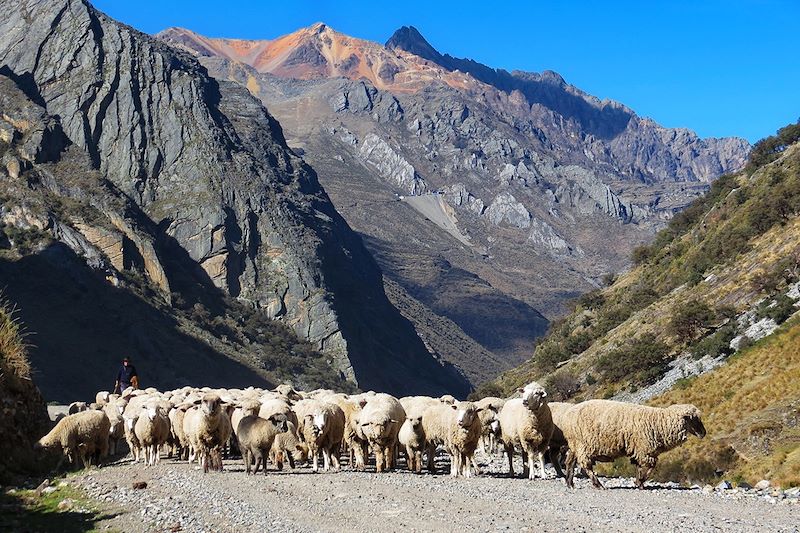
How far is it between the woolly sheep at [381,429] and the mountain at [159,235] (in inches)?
2594

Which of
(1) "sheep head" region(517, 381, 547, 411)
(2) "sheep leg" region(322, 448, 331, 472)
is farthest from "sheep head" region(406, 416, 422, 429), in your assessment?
(1) "sheep head" region(517, 381, 547, 411)

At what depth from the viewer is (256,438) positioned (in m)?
22.9

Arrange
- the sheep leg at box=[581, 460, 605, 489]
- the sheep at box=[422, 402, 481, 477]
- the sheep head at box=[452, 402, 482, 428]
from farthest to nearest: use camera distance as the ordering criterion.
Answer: the sheep at box=[422, 402, 481, 477], the sheep head at box=[452, 402, 482, 428], the sheep leg at box=[581, 460, 605, 489]

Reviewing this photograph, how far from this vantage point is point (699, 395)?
133ft

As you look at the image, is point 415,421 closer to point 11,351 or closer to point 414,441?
point 414,441

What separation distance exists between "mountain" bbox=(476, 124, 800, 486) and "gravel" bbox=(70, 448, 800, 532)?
5.84 meters

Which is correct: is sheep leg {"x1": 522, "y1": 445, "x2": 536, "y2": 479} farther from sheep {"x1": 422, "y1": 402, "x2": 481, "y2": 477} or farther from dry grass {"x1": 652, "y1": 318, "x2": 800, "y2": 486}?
dry grass {"x1": 652, "y1": 318, "x2": 800, "y2": 486}

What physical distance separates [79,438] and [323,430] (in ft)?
23.8

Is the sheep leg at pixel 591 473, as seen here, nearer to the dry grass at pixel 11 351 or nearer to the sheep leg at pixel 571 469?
the sheep leg at pixel 571 469

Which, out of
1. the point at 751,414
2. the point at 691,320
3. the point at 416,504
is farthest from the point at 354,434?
the point at 691,320

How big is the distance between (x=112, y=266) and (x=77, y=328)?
1967cm

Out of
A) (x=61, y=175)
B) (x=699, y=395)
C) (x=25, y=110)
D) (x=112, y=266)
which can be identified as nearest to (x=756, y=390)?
(x=699, y=395)

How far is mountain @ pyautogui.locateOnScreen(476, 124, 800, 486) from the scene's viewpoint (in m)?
29.5

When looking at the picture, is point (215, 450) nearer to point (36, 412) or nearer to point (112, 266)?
point (36, 412)
